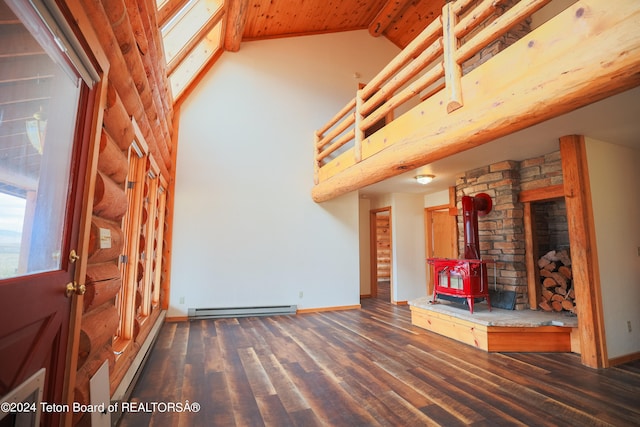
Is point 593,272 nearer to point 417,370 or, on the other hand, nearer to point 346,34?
point 417,370

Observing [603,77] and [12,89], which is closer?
[12,89]

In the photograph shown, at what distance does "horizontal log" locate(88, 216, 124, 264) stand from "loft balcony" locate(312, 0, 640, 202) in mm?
2453

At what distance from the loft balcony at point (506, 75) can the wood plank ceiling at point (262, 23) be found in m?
2.58

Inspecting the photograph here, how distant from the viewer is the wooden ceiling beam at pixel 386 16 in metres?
5.91

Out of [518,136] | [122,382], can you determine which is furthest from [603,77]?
[122,382]

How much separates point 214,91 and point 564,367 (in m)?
6.05

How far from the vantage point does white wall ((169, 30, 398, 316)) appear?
4.96m

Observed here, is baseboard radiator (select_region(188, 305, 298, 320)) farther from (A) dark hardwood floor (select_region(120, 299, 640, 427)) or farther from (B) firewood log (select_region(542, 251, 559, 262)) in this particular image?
(B) firewood log (select_region(542, 251, 559, 262))

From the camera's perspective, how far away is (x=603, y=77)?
1.54 metres

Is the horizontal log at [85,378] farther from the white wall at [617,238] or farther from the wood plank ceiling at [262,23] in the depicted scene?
the white wall at [617,238]

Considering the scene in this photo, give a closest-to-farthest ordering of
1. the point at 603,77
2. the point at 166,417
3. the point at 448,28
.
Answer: the point at 603,77
the point at 166,417
the point at 448,28

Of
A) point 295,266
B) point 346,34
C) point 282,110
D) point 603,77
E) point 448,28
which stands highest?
point 346,34

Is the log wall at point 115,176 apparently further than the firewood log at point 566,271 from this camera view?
No

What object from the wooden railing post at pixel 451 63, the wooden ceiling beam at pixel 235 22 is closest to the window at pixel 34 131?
the wooden railing post at pixel 451 63
